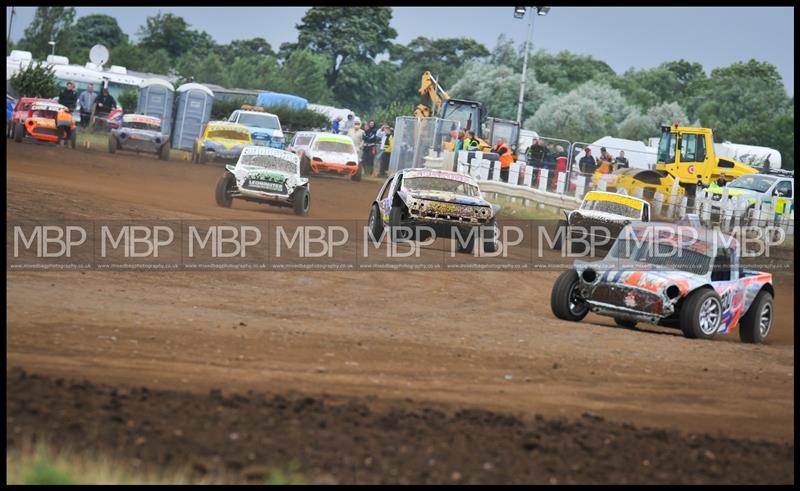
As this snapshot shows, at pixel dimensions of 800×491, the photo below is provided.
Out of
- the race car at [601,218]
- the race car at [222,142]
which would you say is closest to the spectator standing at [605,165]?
the race car at [601,218]

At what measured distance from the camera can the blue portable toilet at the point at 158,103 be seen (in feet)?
140

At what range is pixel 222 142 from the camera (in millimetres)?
37219

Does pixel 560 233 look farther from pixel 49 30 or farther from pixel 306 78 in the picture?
pixel 49 30

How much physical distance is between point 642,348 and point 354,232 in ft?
34.8

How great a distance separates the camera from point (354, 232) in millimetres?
23438

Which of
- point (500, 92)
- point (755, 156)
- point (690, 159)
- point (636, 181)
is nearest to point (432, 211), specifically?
point (636, 181)

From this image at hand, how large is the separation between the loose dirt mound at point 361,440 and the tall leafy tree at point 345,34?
9395 cm

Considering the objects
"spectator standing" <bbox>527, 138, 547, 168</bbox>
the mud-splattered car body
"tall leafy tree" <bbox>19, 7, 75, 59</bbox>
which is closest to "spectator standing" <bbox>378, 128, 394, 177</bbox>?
"spectator standing" <bbox>527, 138, 547, 168</bbox>

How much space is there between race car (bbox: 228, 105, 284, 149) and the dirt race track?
2215 cm

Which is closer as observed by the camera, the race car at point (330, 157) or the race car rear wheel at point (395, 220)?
the race car rear wheel at point (395, 220)

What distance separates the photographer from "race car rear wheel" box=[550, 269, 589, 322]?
605 inches

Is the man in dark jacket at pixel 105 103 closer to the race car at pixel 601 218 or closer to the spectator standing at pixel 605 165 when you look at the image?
the spectator standing at pixel 605 165

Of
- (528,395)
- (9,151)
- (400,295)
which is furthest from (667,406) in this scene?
(9,151)

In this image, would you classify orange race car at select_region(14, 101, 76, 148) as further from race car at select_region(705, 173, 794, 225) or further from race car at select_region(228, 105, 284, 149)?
race car at select_region(705, 173, 794, 225)
